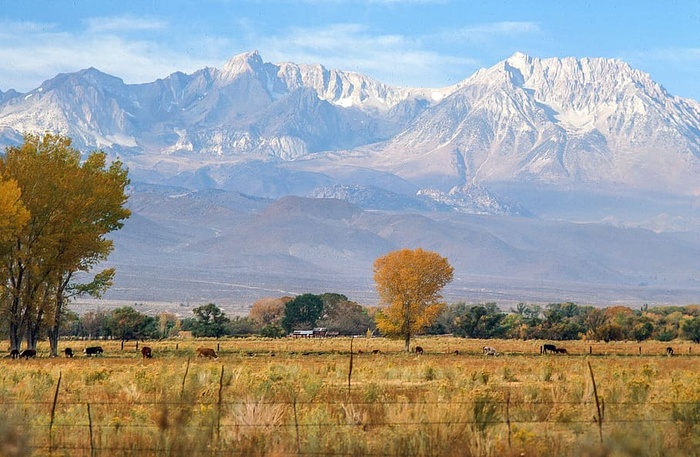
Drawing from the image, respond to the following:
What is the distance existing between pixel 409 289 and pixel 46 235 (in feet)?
121

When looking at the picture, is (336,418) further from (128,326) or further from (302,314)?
(302,314)

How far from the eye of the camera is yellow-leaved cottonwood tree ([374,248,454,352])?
78.5 metres

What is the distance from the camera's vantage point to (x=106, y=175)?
55.1 metres

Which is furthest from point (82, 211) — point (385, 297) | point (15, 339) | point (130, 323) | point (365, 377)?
point (130, 323)

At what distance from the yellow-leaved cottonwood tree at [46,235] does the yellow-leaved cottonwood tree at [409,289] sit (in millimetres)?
30484

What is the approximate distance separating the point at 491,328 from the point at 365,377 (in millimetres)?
89108

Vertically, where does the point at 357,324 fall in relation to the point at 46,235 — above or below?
below

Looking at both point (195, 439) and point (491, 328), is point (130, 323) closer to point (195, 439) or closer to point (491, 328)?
point (491, 328)

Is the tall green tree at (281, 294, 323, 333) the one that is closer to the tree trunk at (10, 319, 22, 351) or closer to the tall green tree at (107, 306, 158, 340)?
the tall green tree at (107, 306, 158, 340)

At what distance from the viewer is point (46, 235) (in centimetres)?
4934

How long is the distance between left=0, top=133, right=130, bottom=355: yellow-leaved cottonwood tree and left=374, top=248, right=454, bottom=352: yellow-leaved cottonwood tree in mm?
30484

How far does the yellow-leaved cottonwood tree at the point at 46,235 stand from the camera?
161 feet

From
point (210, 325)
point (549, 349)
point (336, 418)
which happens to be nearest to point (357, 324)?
point (210, 325)

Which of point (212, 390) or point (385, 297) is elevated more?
point (385, 297)
